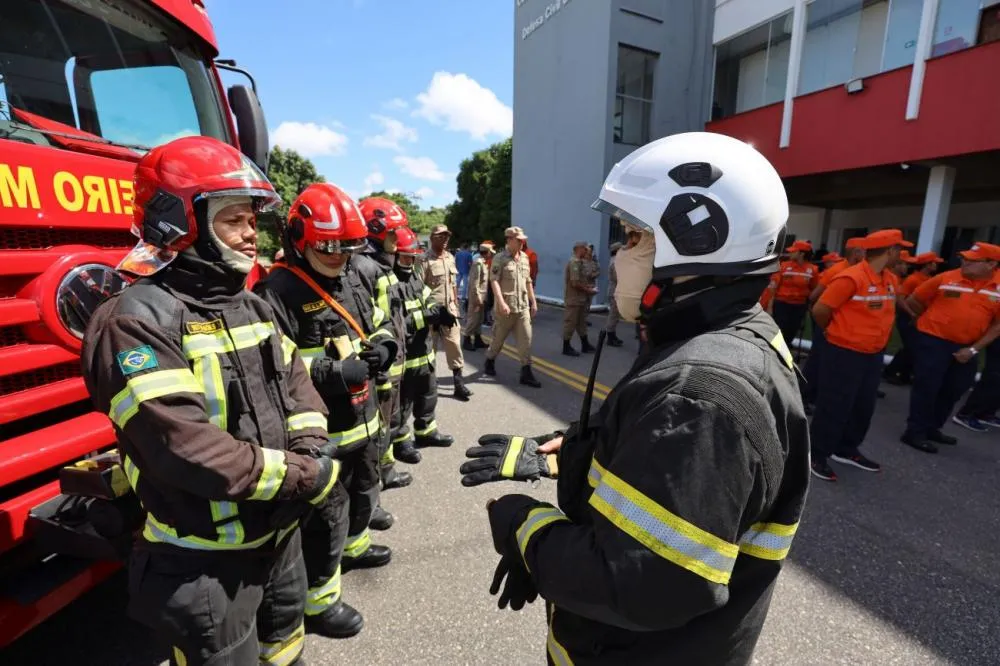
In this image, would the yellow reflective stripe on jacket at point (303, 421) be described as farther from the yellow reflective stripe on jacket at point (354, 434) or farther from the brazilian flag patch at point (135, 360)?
the yellow reflective stripe on jacket at point (354, 434)

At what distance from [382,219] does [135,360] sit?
304cm

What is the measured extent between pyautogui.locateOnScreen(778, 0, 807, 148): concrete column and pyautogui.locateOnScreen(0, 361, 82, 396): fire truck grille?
13.0m

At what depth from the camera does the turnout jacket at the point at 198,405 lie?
137 centimetres

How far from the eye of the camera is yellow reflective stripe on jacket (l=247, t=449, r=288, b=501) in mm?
1503

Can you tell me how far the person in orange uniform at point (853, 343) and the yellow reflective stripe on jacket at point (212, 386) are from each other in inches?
171

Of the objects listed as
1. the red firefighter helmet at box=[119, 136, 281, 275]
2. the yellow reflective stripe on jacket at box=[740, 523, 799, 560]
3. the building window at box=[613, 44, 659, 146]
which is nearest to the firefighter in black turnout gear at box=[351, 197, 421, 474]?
the red firefighter helmet at box=[119, 136, 281, 275]

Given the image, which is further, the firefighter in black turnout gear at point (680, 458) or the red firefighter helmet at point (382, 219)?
the red firefighter helmet at point (382, 219)

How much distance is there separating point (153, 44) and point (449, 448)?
3748mm

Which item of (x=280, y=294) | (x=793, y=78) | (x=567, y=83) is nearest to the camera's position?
(x=280, y=294)

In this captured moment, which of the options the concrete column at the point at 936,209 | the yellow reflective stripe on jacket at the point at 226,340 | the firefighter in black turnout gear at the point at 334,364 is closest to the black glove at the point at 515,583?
the yellow reflective stripe on jacket at the point at 226,340

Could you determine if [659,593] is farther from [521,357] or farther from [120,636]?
[521,357]

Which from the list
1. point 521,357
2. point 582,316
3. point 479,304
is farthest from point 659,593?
point 582,316

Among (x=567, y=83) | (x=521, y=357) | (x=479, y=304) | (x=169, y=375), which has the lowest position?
(x=521, y=357)

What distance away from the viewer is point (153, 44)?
117 inches
